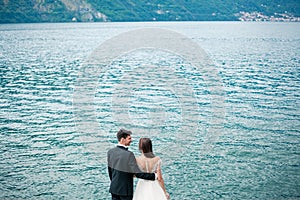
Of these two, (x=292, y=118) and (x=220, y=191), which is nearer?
(x=220, y=191)

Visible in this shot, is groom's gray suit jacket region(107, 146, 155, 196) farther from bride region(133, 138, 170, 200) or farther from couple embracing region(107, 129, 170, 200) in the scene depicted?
bride region(133, 138, 170, 200)

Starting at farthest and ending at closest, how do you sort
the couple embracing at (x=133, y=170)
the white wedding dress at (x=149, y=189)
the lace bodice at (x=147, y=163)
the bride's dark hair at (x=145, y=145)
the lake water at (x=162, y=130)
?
the lake water at (x=162, y=130), the white wedding dress at (x=149, y=189), the lace bodice at (x=147, y=163), the couple embracing at (x=133, y=170), the bride's dark hair at (x=145, y=145)

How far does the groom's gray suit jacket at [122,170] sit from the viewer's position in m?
11.5

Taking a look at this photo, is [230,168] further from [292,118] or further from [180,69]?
[180,69]

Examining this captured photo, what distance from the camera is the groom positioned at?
Answer: 1146 cm

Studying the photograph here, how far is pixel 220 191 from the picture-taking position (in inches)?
851

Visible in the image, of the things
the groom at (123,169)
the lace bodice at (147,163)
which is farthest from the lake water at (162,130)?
the lace bodice at (147,163)

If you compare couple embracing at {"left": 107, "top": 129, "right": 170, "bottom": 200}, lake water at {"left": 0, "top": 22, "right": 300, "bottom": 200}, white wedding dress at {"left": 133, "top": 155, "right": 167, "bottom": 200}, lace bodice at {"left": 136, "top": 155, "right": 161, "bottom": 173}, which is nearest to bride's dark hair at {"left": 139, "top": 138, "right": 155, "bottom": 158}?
couple embracing at {"left": 107, "top": 129, "right": 170, "bottom": 200}

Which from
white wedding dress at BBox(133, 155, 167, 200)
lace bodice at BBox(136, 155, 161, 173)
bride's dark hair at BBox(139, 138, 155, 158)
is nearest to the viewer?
bride's dark hair at BBox(139, 138, 155, 158)

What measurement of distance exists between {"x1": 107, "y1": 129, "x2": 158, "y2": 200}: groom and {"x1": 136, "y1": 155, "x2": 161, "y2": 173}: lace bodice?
14cm

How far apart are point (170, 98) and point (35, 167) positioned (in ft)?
73.6

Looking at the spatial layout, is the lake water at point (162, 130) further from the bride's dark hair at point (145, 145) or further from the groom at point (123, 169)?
the bride's dark hair at point (145, 145)

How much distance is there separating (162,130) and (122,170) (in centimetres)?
2123

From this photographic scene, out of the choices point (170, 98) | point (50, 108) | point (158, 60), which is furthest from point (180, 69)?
point (50, 108)
